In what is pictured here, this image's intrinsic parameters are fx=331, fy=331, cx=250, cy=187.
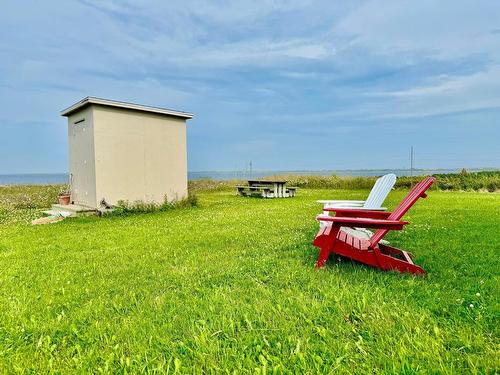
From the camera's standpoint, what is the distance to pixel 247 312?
2.84 metres

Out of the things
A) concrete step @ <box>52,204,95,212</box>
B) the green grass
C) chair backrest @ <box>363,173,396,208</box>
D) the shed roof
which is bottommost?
concrete step @ <box>52,204,95,212</box>

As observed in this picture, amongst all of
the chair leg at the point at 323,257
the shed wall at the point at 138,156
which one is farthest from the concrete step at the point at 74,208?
the chair leg at the point at 323,257

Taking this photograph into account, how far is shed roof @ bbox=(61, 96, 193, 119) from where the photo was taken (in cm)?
1109

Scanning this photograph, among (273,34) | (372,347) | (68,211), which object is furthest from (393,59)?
(372,347)

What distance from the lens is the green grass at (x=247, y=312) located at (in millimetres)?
2184

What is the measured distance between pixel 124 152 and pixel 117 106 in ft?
5.27

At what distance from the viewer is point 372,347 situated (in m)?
2.26

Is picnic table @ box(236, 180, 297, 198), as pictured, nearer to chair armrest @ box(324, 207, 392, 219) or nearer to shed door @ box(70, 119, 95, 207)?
shed door @ box(70, 119, 95, 207)

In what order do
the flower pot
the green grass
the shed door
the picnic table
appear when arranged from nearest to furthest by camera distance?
the green grass, the shed door, the flower pot, the picnic table

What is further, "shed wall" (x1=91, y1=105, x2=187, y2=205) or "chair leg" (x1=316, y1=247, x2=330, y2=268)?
"shed wall" (x1=91, y1=105, x2=187, y2=205)

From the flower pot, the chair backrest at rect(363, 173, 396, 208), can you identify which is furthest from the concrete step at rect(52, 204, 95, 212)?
the chair backrest at rect(363, 173, 396, 208)

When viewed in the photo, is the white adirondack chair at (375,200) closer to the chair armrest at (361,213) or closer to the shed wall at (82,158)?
the chair armrest at (361,213)

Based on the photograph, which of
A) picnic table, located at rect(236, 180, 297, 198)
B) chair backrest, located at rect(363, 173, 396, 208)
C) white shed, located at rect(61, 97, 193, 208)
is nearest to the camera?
chair backrest, located at rect(363, 173, 396, 208)

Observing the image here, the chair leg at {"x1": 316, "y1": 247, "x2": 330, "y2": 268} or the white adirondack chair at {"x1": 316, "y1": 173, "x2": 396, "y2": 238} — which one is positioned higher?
the white adirondack chair at {"x1": 316, "y1": 173, "x2": 396, "y2": 238}
